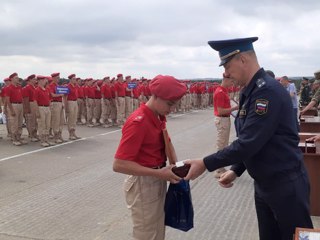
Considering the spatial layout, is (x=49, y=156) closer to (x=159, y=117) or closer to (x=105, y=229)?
(x=105, y=229)

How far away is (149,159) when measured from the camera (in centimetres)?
292

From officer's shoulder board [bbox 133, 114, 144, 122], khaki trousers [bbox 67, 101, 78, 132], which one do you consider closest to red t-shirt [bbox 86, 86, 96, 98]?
khaki trousers [bbox 67, 101, 78, 132]

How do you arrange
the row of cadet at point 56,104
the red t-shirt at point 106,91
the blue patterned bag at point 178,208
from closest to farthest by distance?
the blue patterned bag at point 178,208 → the row of cadet at point 56,104 → the red t-shirt at point 106,91

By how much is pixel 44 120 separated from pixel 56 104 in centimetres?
109

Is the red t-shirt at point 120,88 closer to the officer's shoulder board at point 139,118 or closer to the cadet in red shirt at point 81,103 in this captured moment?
the cadet in red shirt at point 81,103

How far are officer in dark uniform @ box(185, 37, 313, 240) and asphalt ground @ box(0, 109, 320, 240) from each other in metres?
2.40

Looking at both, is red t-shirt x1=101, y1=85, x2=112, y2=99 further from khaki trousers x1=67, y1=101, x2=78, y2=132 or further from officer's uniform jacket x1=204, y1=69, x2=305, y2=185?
officer's uniform jacket x1=204, y1=69, x2=305, y2=185

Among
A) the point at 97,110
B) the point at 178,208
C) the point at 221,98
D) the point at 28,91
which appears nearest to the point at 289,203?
the point at 178,208

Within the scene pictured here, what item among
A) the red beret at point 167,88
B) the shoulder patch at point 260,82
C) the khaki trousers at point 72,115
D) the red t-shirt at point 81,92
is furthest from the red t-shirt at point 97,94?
the shoulder patch at point 260,82

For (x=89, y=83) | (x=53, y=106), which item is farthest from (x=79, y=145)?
(x=89, y=83)

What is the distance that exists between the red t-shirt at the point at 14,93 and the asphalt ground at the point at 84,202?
2843mm

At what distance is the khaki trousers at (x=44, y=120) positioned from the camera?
1306 centimetres

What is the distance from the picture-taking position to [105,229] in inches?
210

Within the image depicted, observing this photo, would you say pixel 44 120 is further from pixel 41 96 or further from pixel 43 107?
pixel 41 96
